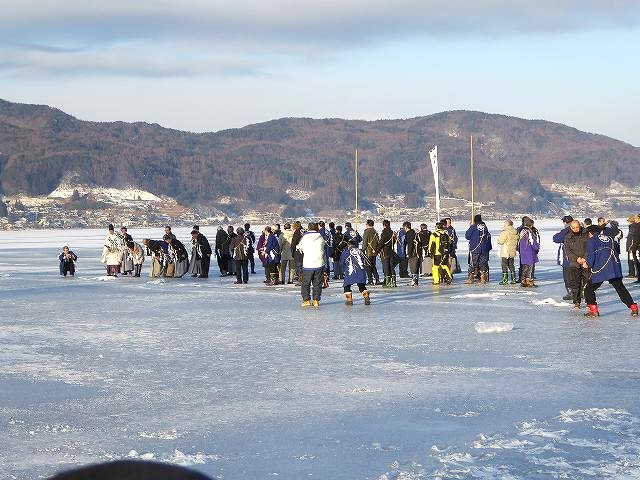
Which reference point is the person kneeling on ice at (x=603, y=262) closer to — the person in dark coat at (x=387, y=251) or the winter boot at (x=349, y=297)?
the winter boot at (x=349, y=297)

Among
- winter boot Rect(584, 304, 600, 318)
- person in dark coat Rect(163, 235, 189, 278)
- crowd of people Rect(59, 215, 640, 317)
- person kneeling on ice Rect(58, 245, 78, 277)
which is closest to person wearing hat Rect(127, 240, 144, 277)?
crowd of people Rect(59, 215, 640, 317)

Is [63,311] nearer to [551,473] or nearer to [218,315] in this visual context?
[218,315]

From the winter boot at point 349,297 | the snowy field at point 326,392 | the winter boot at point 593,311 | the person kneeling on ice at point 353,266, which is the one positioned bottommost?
the snowy field at point 326,392

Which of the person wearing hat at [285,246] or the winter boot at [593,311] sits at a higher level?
the person wearing hat at [285,246]

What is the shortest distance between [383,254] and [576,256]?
6.75m

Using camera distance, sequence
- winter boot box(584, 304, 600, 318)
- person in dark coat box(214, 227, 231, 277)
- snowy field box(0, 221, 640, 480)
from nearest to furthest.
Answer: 1. snowy field box(0, 221, 640, 480)
2. winter boot box(584, 304, 600, 318)
3. person in dark coat box(214, 227, 231, 277)

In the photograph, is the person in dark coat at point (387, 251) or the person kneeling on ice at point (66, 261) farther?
the person kneeling on ice at point (66, 261)

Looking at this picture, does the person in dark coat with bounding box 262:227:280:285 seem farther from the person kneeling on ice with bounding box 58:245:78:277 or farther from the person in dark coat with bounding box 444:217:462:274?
the person kneeling on ice with bounding box 58:245:78:277

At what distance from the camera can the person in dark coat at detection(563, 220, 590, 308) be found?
16.0 meters

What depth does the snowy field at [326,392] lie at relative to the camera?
243 inches

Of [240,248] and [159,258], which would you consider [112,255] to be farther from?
[240,248]

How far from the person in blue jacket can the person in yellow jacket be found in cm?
52

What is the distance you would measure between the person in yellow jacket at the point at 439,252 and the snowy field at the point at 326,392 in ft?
17.0

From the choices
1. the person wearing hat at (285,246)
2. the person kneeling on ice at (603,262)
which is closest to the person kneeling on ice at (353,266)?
the person kneeling on ice at (603,262)
